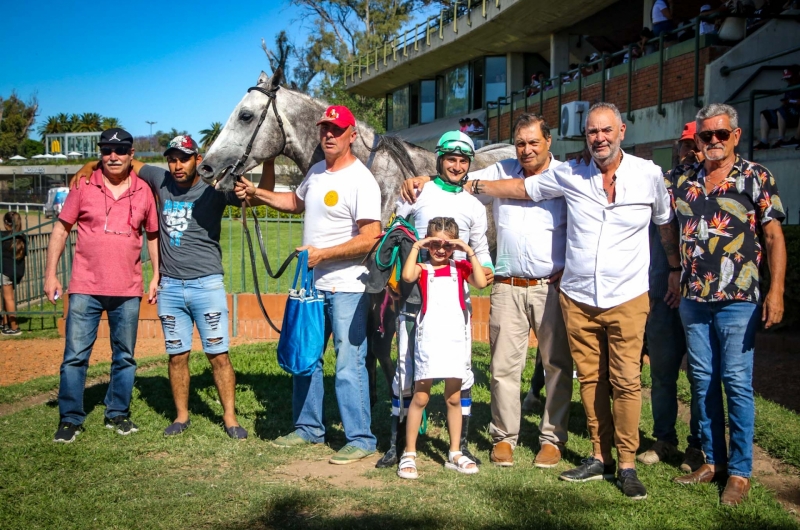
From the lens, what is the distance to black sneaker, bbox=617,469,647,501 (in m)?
4.32

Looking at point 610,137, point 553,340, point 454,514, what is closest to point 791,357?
point 553,340

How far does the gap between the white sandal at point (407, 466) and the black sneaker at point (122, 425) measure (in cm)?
222

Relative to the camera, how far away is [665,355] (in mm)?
5035

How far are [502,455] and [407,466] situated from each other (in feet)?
2.22

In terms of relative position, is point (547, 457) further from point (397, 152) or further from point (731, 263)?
point (397, 152)

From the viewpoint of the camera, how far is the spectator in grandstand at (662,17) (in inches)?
627

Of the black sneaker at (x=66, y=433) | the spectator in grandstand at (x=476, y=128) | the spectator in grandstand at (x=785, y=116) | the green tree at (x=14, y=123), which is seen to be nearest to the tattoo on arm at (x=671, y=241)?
the black sneaker at (x=66, y=433)

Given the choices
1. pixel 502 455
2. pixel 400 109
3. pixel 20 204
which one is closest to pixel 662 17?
pixel 502 455

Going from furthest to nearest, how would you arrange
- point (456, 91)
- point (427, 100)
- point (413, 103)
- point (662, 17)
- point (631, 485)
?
point (413, 103) < point (427, 100) < point (456, 91) < point (662, 17) < point (631, 485)

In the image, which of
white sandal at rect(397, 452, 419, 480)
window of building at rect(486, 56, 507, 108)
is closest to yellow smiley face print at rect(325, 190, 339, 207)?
white sandal at rect(397, 452, 419, 480)

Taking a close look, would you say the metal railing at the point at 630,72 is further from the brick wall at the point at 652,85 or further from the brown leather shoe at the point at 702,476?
the brown leather shoe at the point at 702,476

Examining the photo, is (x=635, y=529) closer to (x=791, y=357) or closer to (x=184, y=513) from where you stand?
(x=184, y=513)

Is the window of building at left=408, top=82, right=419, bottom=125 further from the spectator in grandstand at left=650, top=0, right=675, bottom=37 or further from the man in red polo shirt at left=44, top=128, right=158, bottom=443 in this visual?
the man in red polo shirt at left=44, top=128, right=158, bottom=443

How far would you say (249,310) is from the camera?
32.7 ft
